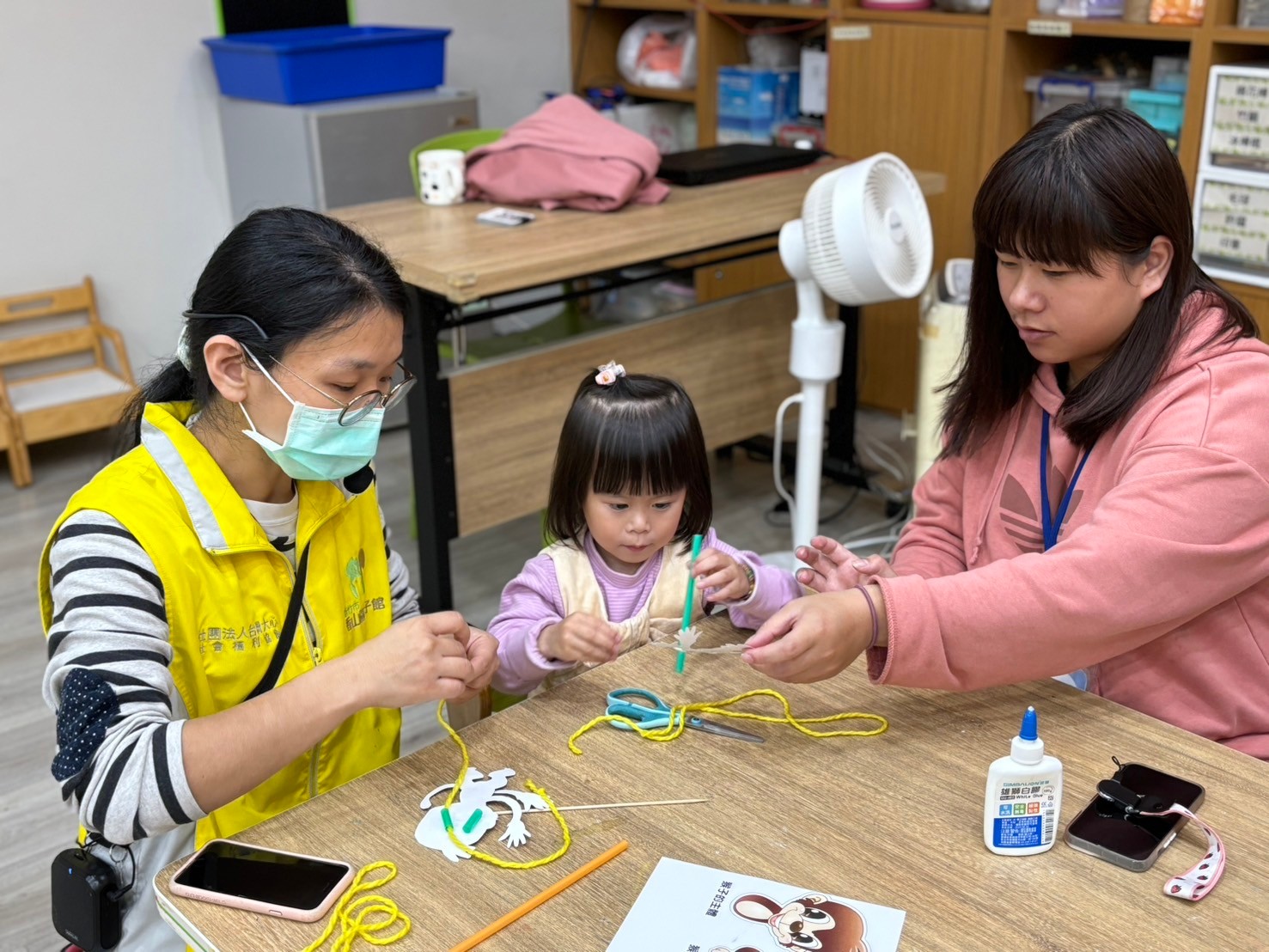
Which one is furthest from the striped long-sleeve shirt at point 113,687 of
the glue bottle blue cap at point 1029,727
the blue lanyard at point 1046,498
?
the blue lanyard at point 1046,498

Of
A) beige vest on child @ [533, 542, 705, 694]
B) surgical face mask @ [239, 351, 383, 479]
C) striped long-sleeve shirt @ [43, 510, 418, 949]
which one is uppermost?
Answer: surgical face mask @ [239, 351, 383, 479]

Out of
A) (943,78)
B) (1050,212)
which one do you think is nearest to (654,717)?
(1050,212)

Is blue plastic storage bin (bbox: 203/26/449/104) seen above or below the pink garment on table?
above

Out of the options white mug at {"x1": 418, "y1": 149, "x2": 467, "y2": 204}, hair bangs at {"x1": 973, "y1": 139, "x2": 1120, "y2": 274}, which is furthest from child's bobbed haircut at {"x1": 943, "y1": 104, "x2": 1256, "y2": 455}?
white mug at {"x1": 418, "y1": 149, "x2": 467, "y2": 204}

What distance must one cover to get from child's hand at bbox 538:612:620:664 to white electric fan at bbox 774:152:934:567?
1.08 m

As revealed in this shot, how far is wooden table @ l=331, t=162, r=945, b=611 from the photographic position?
2.38 meters

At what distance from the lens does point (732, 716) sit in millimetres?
1251

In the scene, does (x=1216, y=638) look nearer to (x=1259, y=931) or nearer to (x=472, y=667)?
(x=1259, y=931)

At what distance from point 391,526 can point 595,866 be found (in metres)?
2.56

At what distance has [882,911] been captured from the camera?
97 cm

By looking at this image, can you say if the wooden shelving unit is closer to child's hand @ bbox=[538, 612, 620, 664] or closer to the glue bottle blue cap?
child's hand @ bbox=[538, 612, 620, 664]

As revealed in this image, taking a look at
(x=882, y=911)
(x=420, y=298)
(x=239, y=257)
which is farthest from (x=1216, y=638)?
(x=420, y=298)

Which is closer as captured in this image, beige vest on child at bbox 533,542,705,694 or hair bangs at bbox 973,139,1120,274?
hair bangs at bbox 973,139,1120,274

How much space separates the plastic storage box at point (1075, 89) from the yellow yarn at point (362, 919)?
3.02 metres
